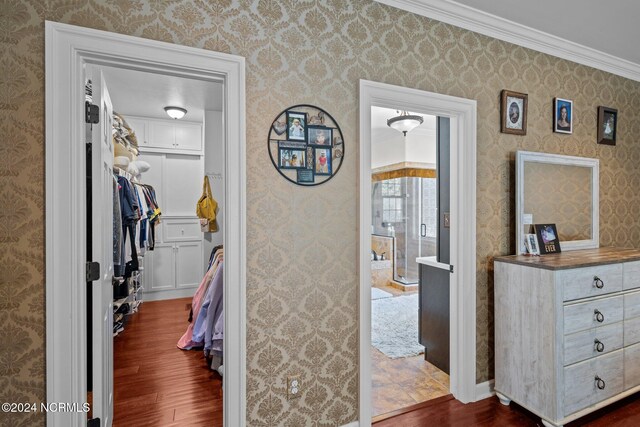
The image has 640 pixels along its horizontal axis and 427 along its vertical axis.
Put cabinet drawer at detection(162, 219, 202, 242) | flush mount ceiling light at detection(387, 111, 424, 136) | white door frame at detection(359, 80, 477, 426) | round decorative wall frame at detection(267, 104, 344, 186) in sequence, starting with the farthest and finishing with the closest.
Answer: cabinet drawer at detection(162, 219, 202, 242) → flush mount ceiling light at detection(387, 111, 424, 136) → white door frame at detection(359, 80, 477, 426) → round decorative wall frame at detection(267, 104, 344, 186)

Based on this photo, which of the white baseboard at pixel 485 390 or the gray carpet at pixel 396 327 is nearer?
the white baseboard at pixel 485 390

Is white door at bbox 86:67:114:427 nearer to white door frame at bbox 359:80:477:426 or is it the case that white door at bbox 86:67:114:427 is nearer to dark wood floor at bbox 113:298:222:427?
dark wood floor at bbox 113:298:222:427

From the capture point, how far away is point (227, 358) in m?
1.67

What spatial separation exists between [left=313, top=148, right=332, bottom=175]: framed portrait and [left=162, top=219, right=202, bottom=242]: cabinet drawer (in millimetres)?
3807

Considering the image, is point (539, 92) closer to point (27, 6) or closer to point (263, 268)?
point (263, 268)

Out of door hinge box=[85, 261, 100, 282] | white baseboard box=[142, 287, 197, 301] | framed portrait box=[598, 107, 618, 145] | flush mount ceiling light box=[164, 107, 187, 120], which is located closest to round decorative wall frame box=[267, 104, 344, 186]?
door hinge box=[85, 261, 100, 282]

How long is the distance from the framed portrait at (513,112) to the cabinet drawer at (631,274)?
113cm

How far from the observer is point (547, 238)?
8.21 feet

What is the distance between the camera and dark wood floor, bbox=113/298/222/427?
2178mm

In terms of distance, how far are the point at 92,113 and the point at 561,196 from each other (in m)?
3.21

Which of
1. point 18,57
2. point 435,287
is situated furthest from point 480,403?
point 18,57

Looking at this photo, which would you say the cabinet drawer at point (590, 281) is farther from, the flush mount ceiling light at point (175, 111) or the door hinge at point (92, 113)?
the flush mount ceiling light at point (175, 111)

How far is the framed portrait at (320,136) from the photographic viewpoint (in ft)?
6.04

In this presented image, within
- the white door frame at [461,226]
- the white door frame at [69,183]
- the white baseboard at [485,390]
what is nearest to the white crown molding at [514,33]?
the white door frame at [461,226]
